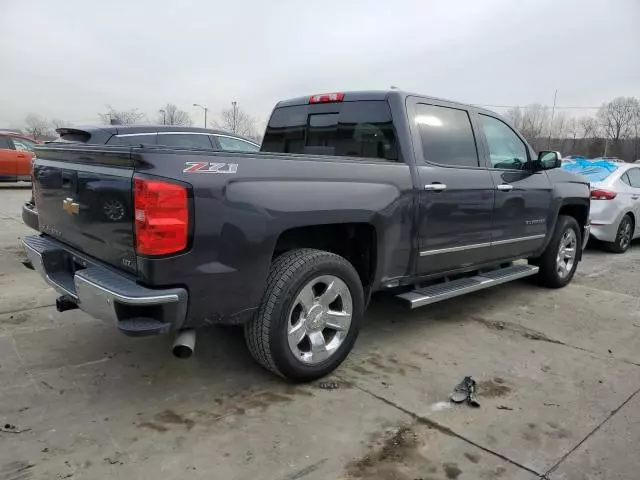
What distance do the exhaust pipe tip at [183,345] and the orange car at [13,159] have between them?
15.7 meters

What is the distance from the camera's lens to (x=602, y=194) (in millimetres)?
8469

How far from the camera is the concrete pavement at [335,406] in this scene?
258 centimetres

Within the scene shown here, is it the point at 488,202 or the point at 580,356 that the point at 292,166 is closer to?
the point at 488,202

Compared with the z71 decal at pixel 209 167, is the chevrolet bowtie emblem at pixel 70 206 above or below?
below

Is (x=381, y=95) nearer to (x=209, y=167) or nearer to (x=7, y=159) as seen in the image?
(x=209, y=167)

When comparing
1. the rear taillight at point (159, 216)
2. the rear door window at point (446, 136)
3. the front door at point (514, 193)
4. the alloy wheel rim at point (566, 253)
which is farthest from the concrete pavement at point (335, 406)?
the rear door window at point (446, 136)

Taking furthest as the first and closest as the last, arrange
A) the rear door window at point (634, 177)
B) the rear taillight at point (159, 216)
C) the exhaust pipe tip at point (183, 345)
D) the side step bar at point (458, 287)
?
the rear door window at point (634, 177) < the side step bar at point (458, 287) < the exhaust pipe tip at point (183, 345) < the rear taillight at point (159, 216)

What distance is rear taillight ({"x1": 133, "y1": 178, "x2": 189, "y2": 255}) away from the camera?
8.43ft

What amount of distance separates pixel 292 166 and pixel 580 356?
9.15ft

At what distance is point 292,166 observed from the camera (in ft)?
10.3

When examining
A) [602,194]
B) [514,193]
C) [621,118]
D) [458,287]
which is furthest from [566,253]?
[621,118]

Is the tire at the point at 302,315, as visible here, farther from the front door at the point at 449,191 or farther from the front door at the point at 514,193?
the front door at the point at 514,193

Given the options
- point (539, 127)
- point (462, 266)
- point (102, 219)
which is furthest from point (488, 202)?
point (539, 127)

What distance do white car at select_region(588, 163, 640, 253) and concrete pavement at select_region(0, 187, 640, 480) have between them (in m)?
4.26
